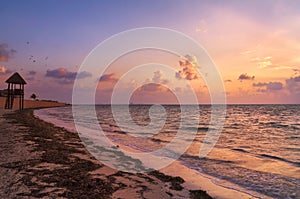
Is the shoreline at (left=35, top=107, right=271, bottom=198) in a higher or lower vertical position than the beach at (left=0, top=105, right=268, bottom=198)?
lower

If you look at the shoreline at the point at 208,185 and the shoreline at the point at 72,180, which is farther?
the shoreline at the point at 208,185

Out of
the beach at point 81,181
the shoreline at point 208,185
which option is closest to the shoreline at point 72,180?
the beach at point 81,181

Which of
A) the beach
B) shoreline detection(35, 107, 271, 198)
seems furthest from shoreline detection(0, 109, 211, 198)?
shoreline detection(35, 107, 271, 198)

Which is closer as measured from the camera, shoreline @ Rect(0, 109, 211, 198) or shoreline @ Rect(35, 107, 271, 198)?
shoreline @ Rect(0, 109, 211, 198)

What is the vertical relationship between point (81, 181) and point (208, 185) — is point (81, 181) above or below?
above

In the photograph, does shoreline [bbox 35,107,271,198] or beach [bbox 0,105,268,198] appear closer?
beach [bbox 0,105,268,198]

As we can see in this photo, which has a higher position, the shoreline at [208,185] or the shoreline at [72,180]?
the shoreline at [72,180]

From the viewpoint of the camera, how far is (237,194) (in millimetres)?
8164

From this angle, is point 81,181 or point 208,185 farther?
point 208,185

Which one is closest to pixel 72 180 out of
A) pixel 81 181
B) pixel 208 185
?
pixel 81 181

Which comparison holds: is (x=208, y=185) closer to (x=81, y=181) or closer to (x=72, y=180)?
(x=81, y=181)

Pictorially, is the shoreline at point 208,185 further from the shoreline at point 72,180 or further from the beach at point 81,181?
the shoreline at point 72,180

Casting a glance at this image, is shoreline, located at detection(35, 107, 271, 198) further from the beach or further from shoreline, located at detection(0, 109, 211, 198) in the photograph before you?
shoreline, located at detection(0, 109, 211, 198)

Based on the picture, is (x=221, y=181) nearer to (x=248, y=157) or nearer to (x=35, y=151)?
(x=248, y=157)
